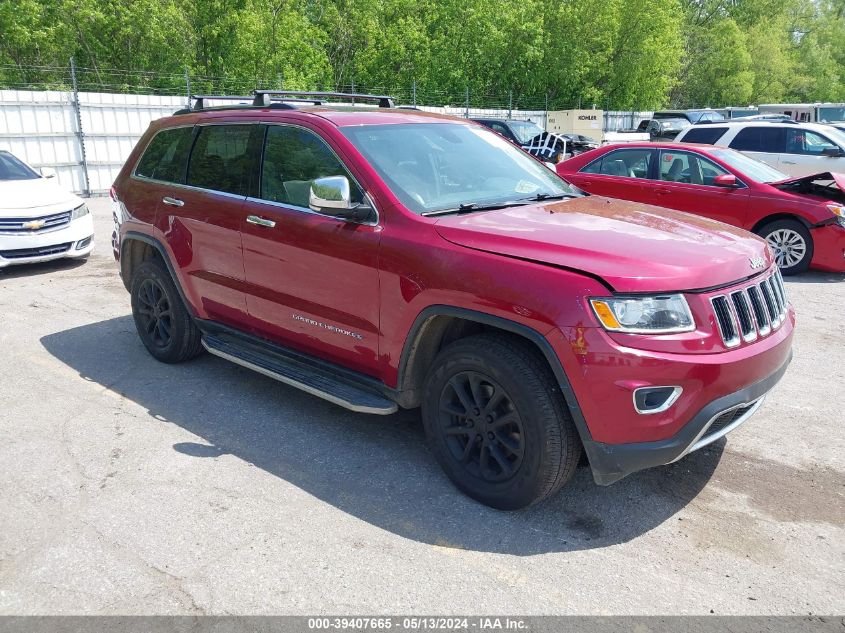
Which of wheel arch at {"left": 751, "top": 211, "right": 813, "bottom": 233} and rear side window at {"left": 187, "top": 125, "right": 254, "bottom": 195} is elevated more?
rear side window at {"left": 187, "top": 125, "right": 254, "bottom": 195}

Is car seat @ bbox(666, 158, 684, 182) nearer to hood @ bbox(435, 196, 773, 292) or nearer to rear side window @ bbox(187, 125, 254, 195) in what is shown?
hood @ bbox(435, 196, 773, 292)

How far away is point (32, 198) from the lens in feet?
29.8

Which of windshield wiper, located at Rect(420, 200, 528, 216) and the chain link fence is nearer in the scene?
windshield wiper, located at Rect(420, 200, 528, 216)

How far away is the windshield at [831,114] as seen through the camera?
23688mm

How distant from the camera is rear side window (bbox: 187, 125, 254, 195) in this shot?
15.8 ft

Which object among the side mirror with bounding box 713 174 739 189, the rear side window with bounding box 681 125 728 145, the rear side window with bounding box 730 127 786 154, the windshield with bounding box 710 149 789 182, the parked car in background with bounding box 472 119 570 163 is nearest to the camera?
the side mirror with bounding box 713 174 739 189

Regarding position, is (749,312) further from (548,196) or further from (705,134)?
(705,134)

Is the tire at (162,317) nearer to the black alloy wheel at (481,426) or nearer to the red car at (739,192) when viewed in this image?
the black alloy wheel at (481,426)

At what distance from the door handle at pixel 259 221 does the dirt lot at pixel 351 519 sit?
1.24 metres

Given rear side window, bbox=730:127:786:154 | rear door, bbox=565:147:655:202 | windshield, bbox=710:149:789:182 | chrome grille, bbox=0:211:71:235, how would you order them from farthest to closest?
1. rear side window, bbox=730:127:786:154
2. rear door, bbox=565:147:655:202
3. windshield, bbox=710:149:789:182
4. chrome grille, bbox=0:211:71:235

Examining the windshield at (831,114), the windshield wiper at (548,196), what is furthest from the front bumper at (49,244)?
the windshield at (831,114)

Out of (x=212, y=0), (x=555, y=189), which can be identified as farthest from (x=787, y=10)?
(x=555, y=189)

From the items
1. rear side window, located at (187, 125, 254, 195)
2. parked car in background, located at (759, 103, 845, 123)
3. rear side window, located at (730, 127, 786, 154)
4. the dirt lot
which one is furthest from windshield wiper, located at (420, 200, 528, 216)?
parked car in background, located at (759, 103, 845, 123)

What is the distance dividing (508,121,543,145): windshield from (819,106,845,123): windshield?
1105 cm
